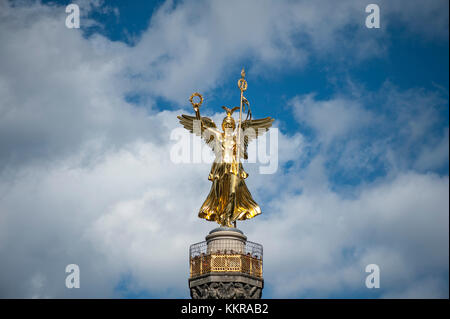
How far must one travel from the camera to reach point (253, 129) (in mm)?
44062

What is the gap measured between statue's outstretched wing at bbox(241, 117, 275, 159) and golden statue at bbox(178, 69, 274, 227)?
68 mm

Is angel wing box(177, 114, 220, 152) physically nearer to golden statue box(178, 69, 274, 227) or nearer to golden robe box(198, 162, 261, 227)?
golden statue box(178, 69, 274, 227)

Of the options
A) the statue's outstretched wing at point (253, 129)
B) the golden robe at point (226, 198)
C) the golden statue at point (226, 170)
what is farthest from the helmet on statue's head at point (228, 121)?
the golden robe at point (226, 198)

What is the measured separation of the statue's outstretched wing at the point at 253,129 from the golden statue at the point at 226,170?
0.07 metres

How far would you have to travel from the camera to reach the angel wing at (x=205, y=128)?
43000mm

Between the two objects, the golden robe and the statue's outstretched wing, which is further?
the statue's outstretched wing

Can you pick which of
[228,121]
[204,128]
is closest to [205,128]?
[204,128]

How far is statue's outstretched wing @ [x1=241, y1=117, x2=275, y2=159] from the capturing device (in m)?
43.8

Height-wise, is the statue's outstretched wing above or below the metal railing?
above

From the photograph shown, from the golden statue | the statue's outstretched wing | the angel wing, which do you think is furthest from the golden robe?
the statue's outstretched wing

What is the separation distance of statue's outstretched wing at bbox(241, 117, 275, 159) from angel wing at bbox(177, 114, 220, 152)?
6.03 feet

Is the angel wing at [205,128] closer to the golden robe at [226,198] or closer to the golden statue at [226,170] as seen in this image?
the golden statue at [226,170]
